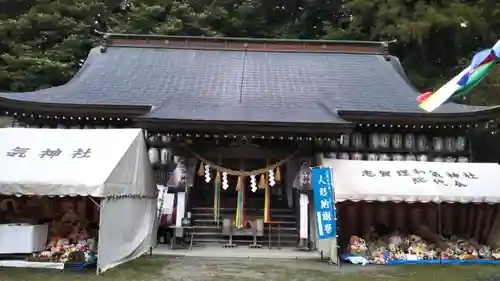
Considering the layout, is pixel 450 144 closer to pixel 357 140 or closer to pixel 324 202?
pixel 357 140

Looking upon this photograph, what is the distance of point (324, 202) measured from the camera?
9.11 m

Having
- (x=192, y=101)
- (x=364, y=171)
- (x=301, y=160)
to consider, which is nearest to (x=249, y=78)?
(x=192, y=101)

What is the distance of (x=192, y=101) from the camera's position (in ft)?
39.0

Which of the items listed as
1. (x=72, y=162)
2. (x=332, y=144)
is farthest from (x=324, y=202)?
(x=72, y=162)

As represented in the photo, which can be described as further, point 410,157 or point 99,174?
point 410,157

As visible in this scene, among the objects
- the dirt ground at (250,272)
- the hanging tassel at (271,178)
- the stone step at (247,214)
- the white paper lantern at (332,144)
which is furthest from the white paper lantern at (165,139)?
the white paper lantern at (332,144)

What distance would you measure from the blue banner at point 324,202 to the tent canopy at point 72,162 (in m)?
3.58

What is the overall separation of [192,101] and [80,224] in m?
4.07

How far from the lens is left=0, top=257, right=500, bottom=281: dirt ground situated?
7.38m

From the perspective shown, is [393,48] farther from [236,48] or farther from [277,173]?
[277,173]

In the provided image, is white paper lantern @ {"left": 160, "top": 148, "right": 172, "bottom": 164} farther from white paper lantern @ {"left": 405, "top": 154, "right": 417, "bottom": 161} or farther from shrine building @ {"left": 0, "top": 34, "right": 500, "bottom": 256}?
white paper lantern @ {"left": 405, "top": 154, "right": 417, "bottom": 161}

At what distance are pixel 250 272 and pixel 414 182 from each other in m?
4.03

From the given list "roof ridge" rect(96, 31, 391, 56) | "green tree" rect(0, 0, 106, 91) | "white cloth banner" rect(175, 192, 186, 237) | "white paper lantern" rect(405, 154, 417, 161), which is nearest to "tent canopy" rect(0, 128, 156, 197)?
"white cloth banner" rect(175, 192, 186, 237)

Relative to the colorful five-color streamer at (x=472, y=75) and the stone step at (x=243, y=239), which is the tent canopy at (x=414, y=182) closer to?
the stone step at (x=243, y=239)
